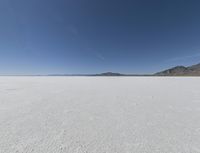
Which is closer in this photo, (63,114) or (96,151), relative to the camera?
(96,151)

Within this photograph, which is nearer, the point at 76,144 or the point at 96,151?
the point at 96,151

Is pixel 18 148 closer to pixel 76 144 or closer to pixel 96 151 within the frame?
pixel 76 144

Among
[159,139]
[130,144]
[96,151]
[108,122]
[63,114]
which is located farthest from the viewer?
[63,114]

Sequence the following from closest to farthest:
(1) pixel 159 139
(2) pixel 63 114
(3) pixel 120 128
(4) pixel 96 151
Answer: (4) pixel 96 151
(1) pixel 159 139
(3) pixel 120 128
(2) pixel 63 114

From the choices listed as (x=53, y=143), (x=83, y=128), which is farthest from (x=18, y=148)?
(x=83, y=128)

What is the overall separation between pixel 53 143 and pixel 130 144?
1.02 metres

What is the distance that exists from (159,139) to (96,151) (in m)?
0.91

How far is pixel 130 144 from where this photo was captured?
5.11 ft

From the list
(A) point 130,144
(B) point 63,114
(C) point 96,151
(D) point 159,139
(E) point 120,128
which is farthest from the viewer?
(B) point 63,114

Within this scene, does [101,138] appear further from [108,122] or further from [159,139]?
[159,139]

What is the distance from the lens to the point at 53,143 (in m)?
1.58

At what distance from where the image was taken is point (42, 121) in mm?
2293

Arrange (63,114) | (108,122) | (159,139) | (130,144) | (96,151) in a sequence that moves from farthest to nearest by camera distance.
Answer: (63,114)
(108,122)
(159,139)
(130,144)
(96,151)

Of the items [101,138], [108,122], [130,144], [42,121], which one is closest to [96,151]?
[101,138]
